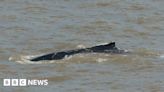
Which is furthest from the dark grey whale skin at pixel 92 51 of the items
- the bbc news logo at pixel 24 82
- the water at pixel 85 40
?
the bbc news logo at pixel 24 82

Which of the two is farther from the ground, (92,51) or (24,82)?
(92,51)

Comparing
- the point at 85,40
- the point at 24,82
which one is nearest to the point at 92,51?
the point at 85,40

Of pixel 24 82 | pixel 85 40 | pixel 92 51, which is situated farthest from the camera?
pixel 85 40

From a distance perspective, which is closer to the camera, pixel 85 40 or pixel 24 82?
pixel 24 82

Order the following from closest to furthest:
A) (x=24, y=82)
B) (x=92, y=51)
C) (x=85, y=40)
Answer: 1. (x=24, y=82)
2. (x=92, y=51)
3. (x=85, y=40)

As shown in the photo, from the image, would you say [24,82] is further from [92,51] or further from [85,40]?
[85,40]

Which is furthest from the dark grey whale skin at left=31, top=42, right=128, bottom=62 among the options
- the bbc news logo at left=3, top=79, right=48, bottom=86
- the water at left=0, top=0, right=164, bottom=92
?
the bbc news logo at left=3, top=79, right=48, bottom=86

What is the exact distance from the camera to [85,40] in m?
32.8

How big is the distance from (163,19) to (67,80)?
1327cm

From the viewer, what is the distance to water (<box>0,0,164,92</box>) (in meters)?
25.3

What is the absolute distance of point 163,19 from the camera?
124ft

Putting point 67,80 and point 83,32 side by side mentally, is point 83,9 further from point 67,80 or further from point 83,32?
point 67,80

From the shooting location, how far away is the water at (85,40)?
25344 millimetres

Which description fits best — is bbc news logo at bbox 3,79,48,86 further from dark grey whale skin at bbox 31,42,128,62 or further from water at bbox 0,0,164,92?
dark grey whale skin at bbox 31,42,128,62
